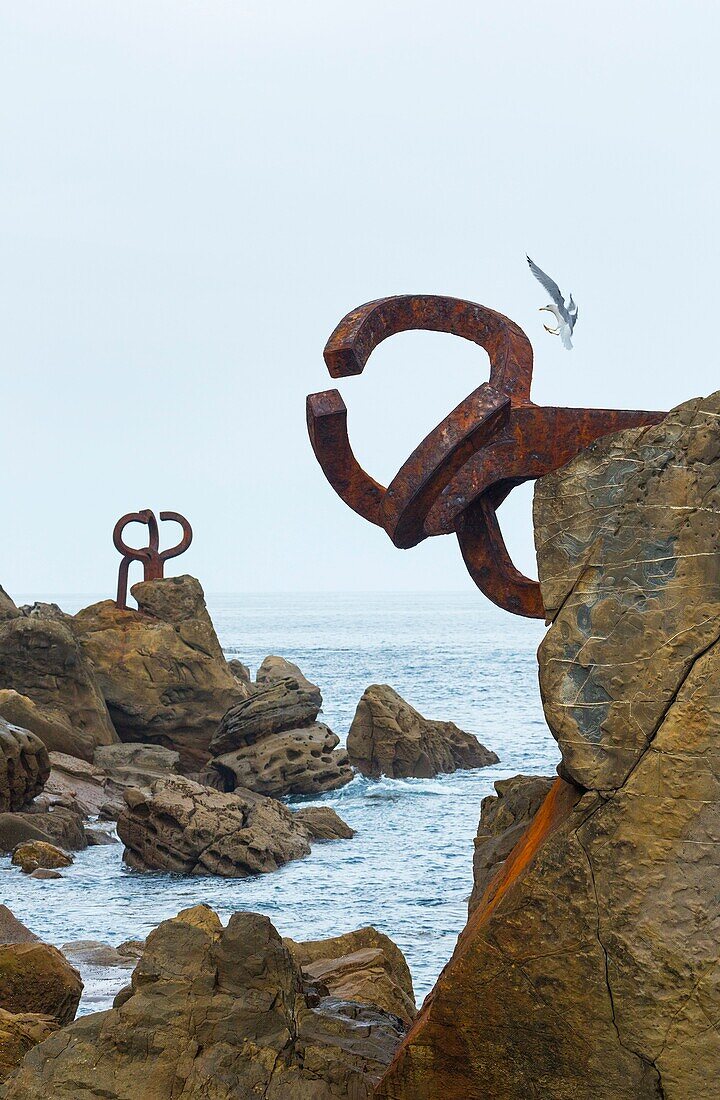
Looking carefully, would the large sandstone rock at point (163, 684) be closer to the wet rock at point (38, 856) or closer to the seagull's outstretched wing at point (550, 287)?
the wet rock at point (38, 856)

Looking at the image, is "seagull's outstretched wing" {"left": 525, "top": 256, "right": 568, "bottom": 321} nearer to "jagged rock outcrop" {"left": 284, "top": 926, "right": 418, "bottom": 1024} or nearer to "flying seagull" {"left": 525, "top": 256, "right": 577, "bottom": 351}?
"flying seagull" {"left": 525, "top": 256, "right": 577, "bottom": 351}

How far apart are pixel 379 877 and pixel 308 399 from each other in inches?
345

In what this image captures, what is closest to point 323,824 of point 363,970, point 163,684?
point 163,684

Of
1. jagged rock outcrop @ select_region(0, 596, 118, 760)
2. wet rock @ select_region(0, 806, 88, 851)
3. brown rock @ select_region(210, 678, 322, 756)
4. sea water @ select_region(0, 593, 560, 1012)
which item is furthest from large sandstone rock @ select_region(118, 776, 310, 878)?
jagged rock outcrop @ select_region(0, 596, 118, 760)

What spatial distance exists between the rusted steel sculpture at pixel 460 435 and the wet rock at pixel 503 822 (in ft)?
2.84

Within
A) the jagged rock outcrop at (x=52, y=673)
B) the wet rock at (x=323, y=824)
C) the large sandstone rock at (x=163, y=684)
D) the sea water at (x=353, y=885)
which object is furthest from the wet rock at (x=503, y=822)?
the large sandstone rock at (x=163, y=684)

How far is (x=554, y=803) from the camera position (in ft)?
11.0

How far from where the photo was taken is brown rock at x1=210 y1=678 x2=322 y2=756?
48.4 feet

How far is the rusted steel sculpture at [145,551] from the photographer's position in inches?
700

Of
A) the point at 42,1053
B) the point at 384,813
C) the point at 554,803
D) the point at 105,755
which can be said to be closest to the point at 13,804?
the point at 105,755

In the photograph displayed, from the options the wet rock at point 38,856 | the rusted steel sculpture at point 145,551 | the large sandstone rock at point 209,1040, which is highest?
the rusted steel sculpture at point 145,551

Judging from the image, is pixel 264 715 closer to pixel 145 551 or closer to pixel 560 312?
pixel 145 551

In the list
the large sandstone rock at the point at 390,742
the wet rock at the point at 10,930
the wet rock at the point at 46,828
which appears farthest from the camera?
the large sandstone rock at the point at 390,742

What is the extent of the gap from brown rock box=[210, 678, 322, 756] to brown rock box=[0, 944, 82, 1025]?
9550mm
